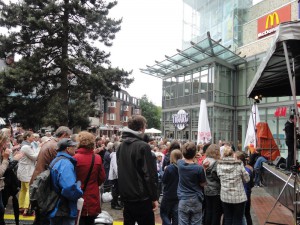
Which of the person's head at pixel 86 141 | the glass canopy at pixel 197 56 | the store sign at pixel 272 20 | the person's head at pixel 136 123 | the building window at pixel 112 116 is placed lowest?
the person's head at pixel 86 141

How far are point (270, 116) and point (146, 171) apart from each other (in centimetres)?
2057

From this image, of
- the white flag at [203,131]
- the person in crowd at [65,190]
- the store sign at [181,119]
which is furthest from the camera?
the store sign at [181,119]

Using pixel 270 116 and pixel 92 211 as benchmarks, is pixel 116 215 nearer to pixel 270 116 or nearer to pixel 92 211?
pixel 92 211

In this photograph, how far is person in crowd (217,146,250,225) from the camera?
5.67 metres

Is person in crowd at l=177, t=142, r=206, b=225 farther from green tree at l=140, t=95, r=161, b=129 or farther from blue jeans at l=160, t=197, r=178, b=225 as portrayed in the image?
green tree at l=140, t=95, r=161, b=129

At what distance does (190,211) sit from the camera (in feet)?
18.0

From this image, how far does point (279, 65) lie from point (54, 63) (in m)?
14.5

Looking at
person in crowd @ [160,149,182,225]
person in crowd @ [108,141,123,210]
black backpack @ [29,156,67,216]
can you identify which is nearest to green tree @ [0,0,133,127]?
person in crowd @ [108,141,123,210]

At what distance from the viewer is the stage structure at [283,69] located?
4535mm

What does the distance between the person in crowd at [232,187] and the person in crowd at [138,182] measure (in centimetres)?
188

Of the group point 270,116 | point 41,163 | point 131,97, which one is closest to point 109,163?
point 41,163

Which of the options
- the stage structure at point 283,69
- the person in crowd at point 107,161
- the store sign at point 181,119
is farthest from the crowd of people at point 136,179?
the store sign at point 181,119

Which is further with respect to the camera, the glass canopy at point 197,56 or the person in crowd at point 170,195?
the glass canopy at point 197,56

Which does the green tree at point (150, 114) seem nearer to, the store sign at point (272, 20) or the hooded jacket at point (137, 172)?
the store sign at point (272, 20)
